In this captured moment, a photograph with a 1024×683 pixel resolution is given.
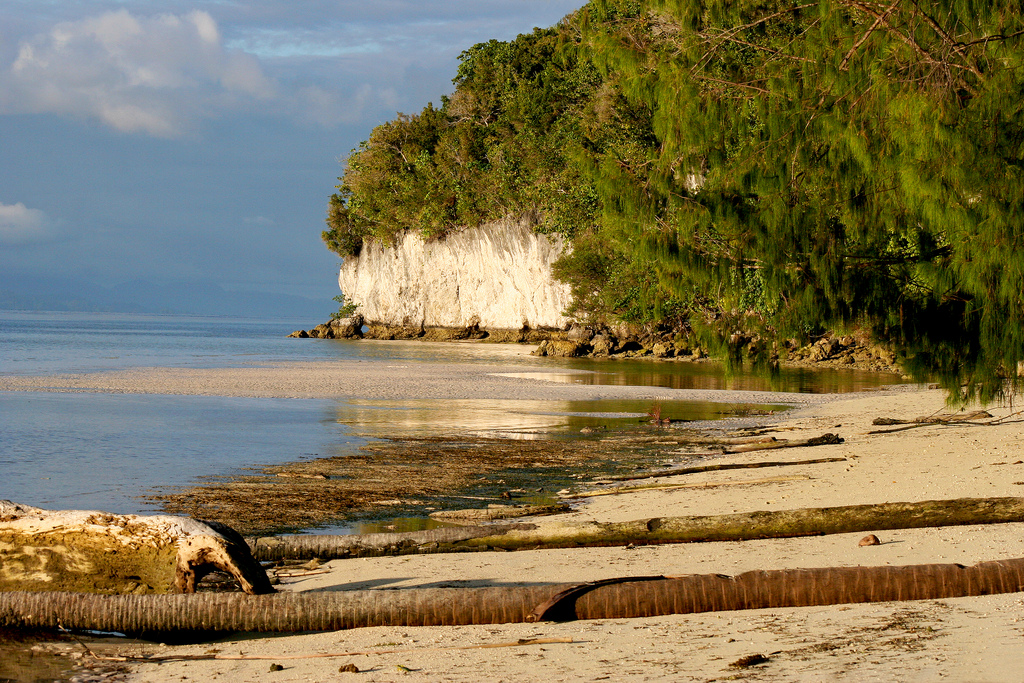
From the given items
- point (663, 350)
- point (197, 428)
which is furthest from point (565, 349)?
point (197, 428)

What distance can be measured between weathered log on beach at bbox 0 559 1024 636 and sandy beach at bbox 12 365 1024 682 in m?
0.08

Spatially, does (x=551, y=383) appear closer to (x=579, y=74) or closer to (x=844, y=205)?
(x=844, y=205)

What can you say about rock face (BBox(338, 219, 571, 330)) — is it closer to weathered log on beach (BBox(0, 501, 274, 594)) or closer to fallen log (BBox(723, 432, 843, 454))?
fallen log (BBox(723, 432, 843, 454))

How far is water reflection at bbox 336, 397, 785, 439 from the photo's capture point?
14883mm

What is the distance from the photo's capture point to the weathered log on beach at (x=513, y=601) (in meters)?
4.56

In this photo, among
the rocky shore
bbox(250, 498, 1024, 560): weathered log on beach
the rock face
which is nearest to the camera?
bbox(250, 498, 1024, 560): weathered log on beach

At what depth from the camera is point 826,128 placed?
7875mm

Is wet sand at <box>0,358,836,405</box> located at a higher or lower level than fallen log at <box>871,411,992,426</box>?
lower

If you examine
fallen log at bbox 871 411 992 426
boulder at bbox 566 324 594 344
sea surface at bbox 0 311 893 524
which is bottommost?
sea surface at bbox 0 311 893 524

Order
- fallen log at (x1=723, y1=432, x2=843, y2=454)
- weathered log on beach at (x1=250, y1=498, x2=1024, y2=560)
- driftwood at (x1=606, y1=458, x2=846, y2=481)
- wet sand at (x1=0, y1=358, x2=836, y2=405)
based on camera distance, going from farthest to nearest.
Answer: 1. wet sand at (x1=0, y1=358, x2=836, y2=405)
2. fallen log at (x1=723, y1=432, x2=843, y2=454)
3. driftwood at (x1=606, y1=458, x2=846, y2=481)
4. weathered log on beach at (x1=250, y1=498, x2=1024, y2=560)

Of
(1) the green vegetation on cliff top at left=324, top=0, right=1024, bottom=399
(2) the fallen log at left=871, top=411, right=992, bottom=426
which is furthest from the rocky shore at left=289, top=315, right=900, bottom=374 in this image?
(2) the fallen log at left=871, top=411, right=992, bottom=426

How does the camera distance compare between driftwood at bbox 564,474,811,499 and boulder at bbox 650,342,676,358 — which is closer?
driftwood at bbox 564,474,811,499

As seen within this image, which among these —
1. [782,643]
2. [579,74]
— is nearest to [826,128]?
[782,643]

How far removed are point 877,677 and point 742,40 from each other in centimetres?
685
